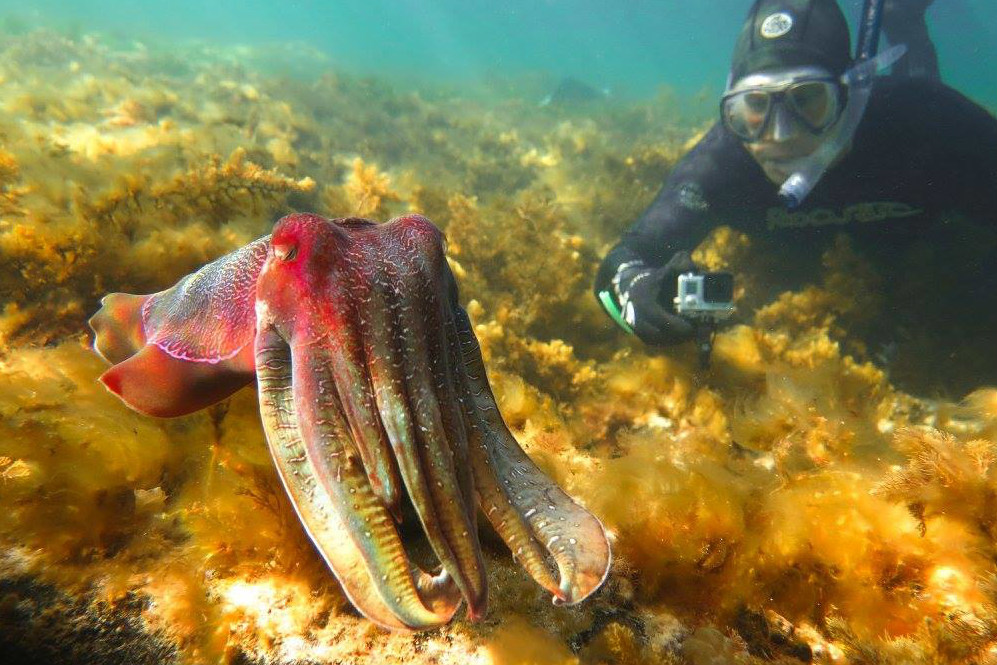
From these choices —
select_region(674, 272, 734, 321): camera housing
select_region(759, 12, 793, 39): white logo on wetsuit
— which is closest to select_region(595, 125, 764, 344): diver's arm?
select_region(674, 272, 734, 321): camera housing

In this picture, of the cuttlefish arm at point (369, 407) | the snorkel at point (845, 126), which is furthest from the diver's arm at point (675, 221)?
the cuttlefish arm at point (369, 407)

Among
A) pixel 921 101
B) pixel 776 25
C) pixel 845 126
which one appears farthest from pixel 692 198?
pixel 921 101

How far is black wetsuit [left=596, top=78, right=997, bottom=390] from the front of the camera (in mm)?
5285

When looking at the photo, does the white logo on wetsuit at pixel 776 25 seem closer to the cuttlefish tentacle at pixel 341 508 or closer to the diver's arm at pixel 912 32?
the diver's arm at pixel 912 32

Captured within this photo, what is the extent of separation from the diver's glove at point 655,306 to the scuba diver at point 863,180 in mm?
52

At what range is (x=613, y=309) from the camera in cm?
499

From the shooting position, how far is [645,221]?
19.9ft

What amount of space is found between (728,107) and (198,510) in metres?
6.89

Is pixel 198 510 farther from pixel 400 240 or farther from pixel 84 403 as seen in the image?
pixel 400 240

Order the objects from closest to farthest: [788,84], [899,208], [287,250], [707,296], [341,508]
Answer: [341,508]
[287,250]
[707,296]
[788,84]
[899,208]

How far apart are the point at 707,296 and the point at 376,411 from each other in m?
3.87

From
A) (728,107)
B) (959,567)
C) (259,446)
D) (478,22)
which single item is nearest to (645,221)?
(728,107)

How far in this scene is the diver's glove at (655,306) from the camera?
4422 millimetres

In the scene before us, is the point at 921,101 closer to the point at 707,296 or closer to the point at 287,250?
the point at 707,296
